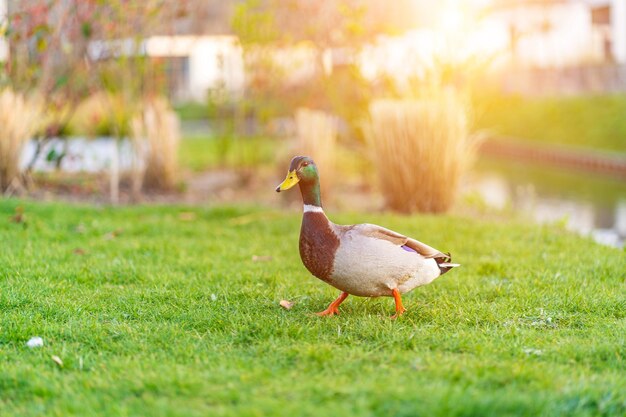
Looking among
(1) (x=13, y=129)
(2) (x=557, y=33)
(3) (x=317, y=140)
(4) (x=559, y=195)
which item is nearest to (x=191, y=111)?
(2) (x=557, y=33)

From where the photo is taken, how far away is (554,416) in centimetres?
309

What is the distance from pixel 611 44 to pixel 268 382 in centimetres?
3091

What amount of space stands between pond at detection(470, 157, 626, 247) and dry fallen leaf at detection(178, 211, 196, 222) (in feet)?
11.6

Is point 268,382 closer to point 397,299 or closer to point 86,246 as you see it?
point 397,299

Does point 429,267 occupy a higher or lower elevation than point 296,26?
lower

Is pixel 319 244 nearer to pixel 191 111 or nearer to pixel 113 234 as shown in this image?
pixel 113 234

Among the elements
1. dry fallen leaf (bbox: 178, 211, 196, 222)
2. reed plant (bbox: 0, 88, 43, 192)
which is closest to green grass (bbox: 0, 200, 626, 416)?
dry fallen leaf (bbox: 178, 211, 196, 222)

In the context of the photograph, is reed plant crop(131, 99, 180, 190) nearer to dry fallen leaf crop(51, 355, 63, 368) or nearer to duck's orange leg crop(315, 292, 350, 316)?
duck's orange leg crop(315, 292, 350, 316)

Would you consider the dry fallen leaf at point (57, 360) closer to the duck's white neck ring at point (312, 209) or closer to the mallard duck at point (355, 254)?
the mallard duck at point (355, 254)

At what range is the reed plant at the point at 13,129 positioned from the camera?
888 cm

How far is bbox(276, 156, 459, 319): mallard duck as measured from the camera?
4273 mm

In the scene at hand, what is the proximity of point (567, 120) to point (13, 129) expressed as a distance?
610 inches

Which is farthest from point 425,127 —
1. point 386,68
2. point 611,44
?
point 611,44

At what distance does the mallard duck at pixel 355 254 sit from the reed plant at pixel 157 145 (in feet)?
19.8
